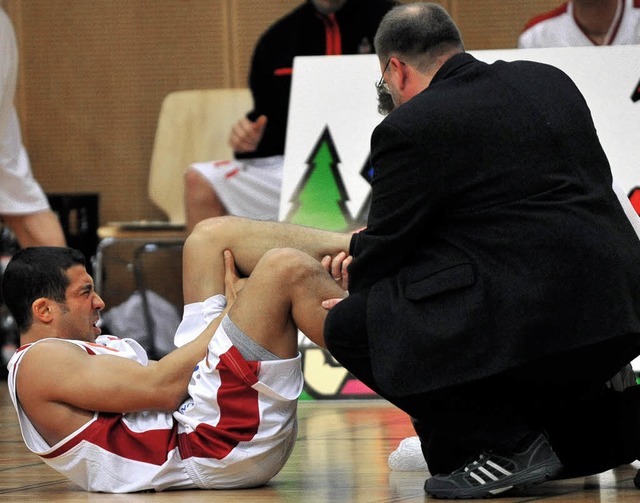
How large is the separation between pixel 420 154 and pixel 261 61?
12.6 ft

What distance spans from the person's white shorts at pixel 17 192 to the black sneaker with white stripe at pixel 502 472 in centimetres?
392

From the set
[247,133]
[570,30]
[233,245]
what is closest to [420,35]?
[233,245]

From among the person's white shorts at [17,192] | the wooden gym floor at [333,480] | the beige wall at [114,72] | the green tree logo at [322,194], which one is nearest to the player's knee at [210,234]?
the wooden gym floor at [333,480]

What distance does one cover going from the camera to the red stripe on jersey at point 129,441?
292 cm

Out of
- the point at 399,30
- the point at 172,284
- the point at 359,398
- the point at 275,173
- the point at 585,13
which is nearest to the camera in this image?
the point at 399,30

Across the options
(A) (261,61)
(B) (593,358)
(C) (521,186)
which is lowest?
(A) (261,61)

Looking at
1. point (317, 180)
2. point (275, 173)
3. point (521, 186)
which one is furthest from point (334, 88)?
point (521, 186)

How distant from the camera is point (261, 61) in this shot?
632cm

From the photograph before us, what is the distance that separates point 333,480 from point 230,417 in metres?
0.37

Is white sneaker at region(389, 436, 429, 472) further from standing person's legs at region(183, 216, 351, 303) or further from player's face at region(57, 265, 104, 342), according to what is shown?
player's face at region(57, 265, 104, 342)

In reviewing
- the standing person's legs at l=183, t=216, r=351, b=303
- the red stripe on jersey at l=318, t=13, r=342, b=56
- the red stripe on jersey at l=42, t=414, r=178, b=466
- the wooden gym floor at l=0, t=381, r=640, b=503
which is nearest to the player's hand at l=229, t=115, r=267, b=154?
the red stripe on jersey at l=318, t=13, r=342, b=56

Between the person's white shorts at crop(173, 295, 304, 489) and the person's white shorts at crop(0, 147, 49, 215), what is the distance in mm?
3424

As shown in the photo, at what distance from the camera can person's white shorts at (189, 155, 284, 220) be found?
623cm

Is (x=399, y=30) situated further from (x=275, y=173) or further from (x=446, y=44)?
A: (x=275, y=173)
